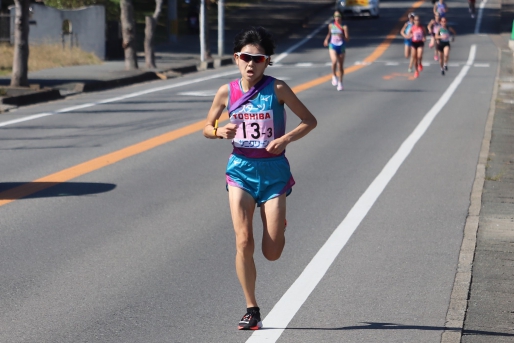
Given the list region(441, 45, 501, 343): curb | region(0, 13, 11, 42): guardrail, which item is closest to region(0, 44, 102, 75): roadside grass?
region(0, 13, 11, 42): guardrail

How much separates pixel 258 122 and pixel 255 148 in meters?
0.17

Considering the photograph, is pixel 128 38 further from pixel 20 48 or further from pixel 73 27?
pixel 20 48

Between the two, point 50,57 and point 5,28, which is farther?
point 5,28

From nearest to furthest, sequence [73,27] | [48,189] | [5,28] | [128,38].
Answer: [48,189], [128,38], [5,28], [73,27]

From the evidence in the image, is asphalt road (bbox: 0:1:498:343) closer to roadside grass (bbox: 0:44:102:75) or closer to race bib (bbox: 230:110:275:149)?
race bib (bbox: 230:110:275:149)

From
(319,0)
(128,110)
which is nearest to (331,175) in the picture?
(128,110)

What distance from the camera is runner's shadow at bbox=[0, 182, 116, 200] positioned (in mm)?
11281

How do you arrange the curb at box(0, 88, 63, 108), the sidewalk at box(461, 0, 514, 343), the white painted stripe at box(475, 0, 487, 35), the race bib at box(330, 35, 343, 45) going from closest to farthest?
1. the sidewalk at box(461, 0, 514, 343)
2. the curb at box(0, 88, 63, 108)
3. the race bib at box(330, 35, 343, 45)
4. the white painted stripe at box(475, 0, 487, 35)

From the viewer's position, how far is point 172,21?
146ft

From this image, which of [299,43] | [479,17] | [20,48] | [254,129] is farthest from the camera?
[479,17]

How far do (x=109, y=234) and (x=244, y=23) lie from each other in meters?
44.1

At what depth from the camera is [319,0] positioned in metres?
71.6

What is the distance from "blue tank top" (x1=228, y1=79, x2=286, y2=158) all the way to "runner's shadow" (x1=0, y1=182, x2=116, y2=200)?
17.4ft

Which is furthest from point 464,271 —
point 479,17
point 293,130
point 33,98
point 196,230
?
point 479,17
